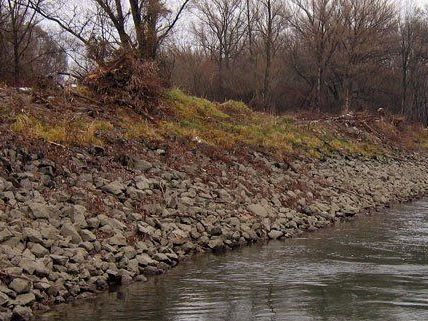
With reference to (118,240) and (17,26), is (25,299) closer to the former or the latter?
(118,240)

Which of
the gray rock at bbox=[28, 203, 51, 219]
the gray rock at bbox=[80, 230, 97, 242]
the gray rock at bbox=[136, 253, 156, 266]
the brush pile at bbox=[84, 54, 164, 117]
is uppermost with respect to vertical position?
the brush pile at bbox=[84, 54, 164, 117]

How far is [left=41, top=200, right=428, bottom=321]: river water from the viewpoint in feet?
24.7

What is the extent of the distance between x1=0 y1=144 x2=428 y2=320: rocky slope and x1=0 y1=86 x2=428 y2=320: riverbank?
0.08 ft

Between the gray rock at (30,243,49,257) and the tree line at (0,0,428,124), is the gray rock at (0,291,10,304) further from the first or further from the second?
the tree line at (0,0,428,124)

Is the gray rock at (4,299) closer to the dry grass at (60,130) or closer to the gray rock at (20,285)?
the gray rock at (20,285)

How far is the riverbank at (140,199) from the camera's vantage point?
8578 millimetres

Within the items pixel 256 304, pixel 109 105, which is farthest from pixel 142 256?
pixel 109 105

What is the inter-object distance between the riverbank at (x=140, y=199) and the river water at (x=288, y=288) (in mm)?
523

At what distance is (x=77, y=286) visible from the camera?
8266 mm

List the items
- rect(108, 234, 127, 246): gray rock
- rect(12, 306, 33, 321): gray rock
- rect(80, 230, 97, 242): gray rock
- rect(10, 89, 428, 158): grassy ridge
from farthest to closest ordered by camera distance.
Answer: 1. rect(10, 89, 428, 158): grassy ridge
2. rect(108, 234, 127, 246): gray rock
3. rect(80, 230, 97, 242): gray rock
4. rect(12, 306, 33, 321): gray rock

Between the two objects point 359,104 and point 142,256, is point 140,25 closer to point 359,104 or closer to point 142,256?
point 142,256

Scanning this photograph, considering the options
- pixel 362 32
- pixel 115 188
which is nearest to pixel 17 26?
pixel 115 188

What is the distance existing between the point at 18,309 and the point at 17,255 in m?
1.24

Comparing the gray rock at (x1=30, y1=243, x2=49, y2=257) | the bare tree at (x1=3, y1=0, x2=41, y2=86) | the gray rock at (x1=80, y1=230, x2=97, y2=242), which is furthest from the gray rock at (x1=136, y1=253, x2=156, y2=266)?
the bare tree at (x1=3, y1=0, x2=41, y2=86)
